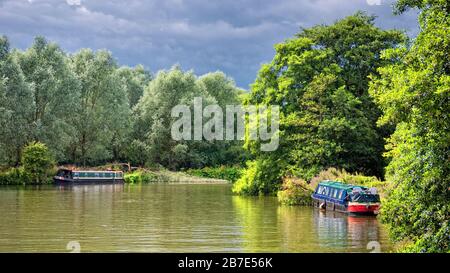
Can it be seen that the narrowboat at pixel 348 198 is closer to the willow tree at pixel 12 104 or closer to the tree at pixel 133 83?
the willow tree at pixel 12 104

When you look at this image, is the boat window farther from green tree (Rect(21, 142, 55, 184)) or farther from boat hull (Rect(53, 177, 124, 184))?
boat hull (Rect(53, 177, 124, 184))

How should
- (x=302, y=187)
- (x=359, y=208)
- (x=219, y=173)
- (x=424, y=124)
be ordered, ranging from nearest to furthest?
(x=424, y=124) < (x=359, y=208) < (x=302, y=187) < (x=219, y=173)

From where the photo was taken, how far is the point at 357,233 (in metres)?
26.2

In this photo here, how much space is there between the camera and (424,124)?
16656mm

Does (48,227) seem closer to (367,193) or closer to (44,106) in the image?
(367,193)

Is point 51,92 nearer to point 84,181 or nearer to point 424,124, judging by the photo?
point 84,181

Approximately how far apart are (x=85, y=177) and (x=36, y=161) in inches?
262

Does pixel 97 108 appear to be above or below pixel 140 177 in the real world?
above

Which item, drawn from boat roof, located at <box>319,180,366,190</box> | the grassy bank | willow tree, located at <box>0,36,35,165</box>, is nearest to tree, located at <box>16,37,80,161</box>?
willow tree, located at <box>0,36,35,165</box>

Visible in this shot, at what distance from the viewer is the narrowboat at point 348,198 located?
32406 millimetres

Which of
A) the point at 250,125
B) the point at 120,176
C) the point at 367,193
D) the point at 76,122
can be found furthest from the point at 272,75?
the point at 76,122

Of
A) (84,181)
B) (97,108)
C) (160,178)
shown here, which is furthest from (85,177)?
(97,108)

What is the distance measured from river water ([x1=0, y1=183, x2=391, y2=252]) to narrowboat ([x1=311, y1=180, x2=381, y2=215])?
595 mm

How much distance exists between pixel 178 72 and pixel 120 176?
1905 cm
